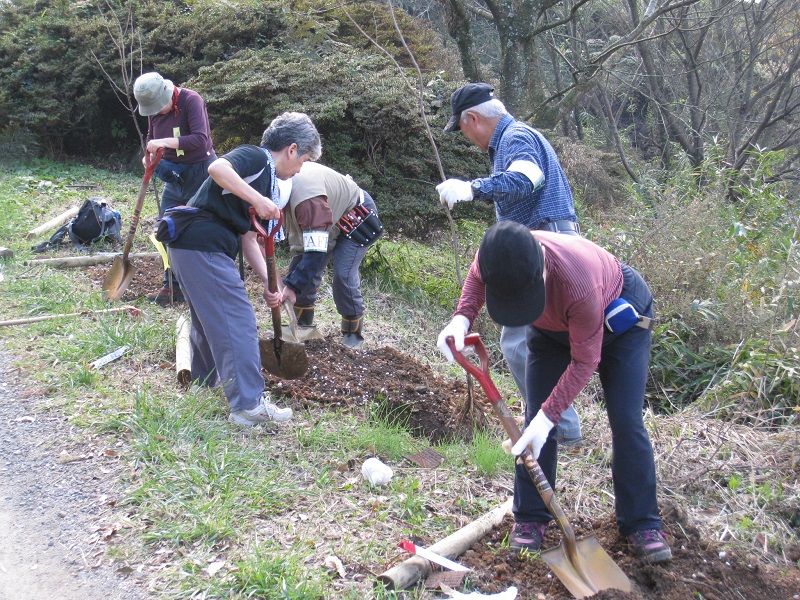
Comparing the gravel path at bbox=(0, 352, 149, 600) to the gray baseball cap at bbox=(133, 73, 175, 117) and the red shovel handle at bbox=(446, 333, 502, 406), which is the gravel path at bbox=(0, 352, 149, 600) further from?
the gray baseball cap at bbox=(133, 73, 175, 117)

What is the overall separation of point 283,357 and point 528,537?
6.79 feet

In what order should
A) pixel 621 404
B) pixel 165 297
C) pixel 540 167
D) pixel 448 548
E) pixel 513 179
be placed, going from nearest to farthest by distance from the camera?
pixel 621 404
pixel 448 548
pixel 513 179
pixel 540 167
pixel 165 297

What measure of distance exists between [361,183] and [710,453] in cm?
465

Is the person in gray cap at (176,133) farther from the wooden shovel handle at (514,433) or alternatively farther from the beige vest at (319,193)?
the wooden shovel handle at (514,433)

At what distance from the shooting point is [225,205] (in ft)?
12.9

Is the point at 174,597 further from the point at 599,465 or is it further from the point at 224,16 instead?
the point at 224,16

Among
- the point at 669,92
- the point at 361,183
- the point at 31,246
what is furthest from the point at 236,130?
the point at 669,92

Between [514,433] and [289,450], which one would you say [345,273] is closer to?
[289,450]

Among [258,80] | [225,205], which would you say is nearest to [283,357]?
[225,205]

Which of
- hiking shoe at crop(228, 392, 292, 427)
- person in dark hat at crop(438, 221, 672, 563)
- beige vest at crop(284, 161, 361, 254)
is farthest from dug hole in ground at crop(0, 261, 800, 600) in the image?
beige vest at crop(284, 161, 361, 254)

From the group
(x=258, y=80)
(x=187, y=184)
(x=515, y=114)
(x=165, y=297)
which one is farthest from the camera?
(x=515, y=114)

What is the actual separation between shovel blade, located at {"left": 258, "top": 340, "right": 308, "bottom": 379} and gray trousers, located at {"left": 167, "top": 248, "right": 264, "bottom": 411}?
16.8 inches

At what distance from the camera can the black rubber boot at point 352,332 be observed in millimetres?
5836

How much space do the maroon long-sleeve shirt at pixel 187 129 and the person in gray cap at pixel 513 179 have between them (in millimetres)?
2472
